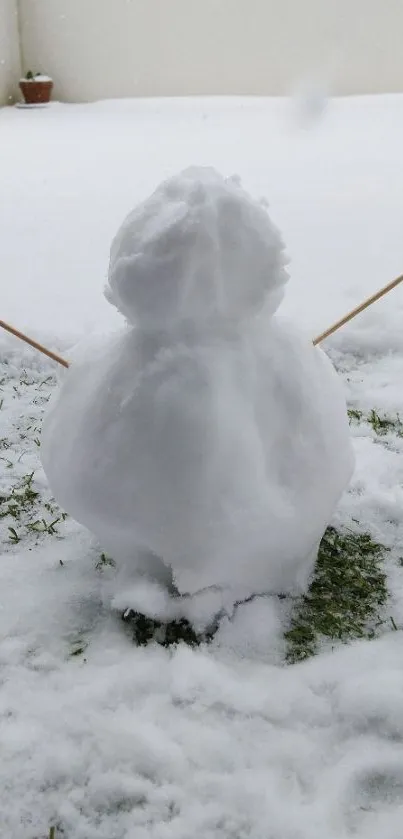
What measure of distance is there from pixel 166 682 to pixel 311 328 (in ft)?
5.69

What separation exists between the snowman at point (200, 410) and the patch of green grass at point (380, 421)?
0.74 metres

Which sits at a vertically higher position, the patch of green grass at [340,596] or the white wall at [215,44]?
the white wall at [215,44]

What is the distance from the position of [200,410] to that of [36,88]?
8144 mm

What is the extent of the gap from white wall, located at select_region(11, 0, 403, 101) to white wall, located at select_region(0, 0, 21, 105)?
13 centimetres

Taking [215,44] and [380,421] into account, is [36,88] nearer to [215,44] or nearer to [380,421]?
[215,44]

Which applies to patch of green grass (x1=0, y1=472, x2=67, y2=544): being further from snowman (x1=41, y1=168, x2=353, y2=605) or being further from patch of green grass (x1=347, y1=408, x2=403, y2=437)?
patch of green grass (x1=347, y1=408, x2=403, y2=437)

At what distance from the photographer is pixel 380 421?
210 cm

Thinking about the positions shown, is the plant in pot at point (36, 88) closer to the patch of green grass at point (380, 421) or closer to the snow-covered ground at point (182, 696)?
the snow-covered ground at point (182, 696)

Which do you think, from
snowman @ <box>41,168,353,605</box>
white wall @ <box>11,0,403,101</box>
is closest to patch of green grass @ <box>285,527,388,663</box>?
snowman @ <box>41,168,353,605</box>

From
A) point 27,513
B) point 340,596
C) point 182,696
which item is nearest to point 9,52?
point 27,513

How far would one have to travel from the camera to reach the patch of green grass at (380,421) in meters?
2.05

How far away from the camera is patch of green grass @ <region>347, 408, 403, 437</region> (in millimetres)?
2053

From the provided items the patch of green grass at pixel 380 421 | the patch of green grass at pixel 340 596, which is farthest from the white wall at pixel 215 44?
the patch of green grass at pixel 340 596

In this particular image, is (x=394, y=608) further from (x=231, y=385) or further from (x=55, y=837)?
(x=55, y=837)
